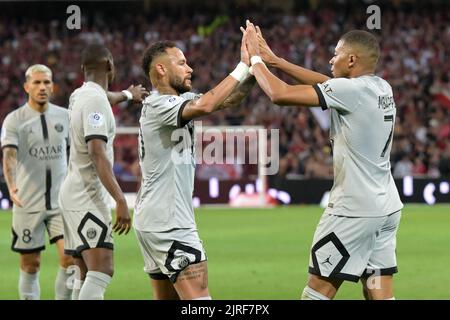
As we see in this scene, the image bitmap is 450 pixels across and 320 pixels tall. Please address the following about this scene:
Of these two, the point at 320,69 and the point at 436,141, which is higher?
the point at 320,69

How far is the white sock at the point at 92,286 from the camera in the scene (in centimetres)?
671

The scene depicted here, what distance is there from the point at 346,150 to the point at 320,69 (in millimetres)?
20971

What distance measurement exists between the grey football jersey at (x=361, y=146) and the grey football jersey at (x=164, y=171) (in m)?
0.95

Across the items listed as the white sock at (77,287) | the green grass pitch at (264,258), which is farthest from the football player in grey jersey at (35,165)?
the white sock at (77,287)

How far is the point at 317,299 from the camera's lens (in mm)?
5809

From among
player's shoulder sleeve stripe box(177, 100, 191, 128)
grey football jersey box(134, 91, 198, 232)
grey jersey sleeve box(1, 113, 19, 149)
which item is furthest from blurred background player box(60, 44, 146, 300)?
grey jersey sleeve box(1, 113, 19, 149)

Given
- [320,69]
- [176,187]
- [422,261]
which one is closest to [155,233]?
[176,187]

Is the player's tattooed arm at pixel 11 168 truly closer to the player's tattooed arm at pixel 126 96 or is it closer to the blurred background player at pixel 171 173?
the player's tattooed arm at pixel 126 96

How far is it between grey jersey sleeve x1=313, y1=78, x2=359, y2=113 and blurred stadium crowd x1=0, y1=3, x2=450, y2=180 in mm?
15584

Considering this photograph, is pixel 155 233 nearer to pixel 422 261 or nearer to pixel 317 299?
pixel 317 299

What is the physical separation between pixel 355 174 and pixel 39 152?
384cm
